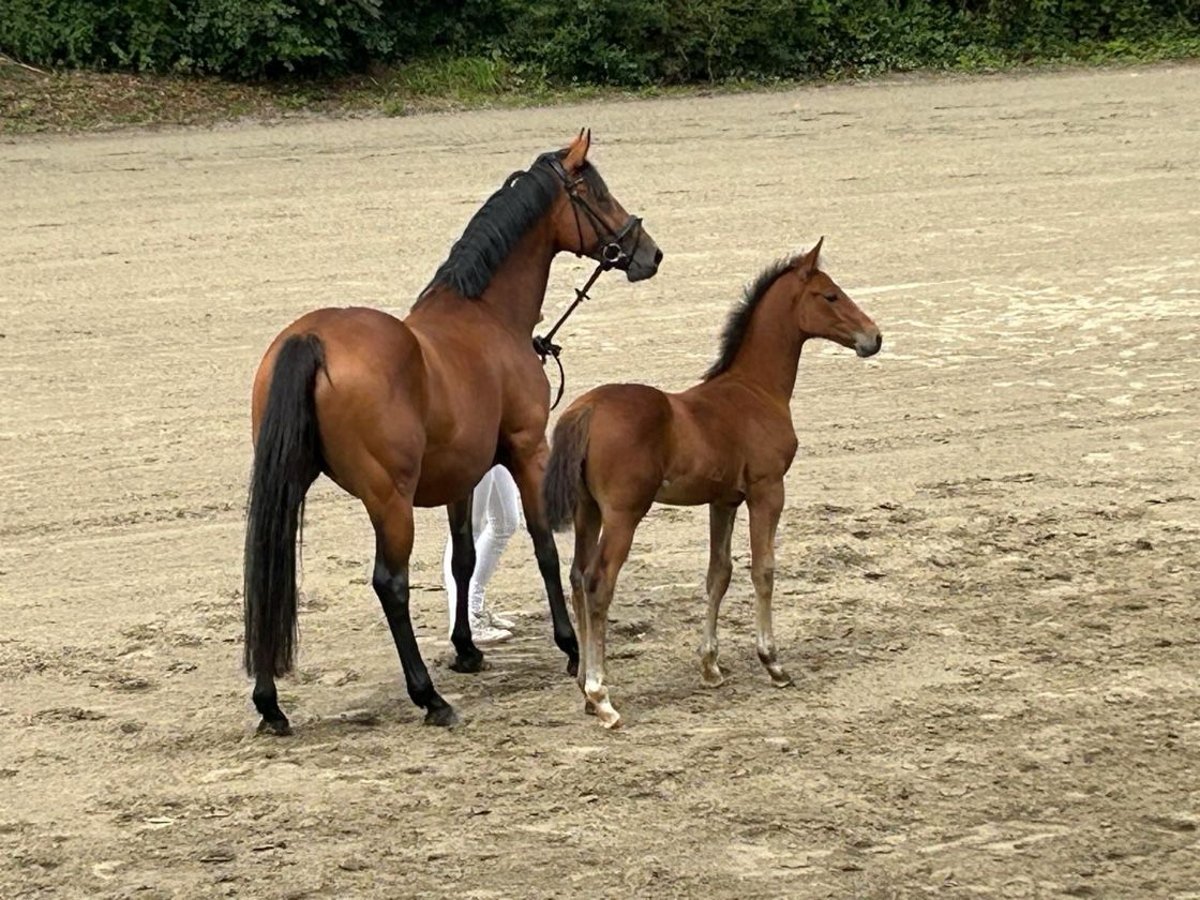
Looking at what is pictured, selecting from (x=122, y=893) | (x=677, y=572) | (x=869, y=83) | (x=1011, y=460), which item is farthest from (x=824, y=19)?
(x=122, y=893)

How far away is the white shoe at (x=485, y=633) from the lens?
8.38 metres

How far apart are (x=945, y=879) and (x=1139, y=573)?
11.3 ft

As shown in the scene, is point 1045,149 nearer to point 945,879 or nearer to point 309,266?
point 309,266

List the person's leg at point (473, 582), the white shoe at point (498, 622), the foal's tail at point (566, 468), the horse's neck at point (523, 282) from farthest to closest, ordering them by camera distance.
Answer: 1. the white shoe at point (498, 622)
2. the person's leg at point (473, 582)
3. the horse's neck at point (523, 282)
4. the foal's tail at point (566, 468)

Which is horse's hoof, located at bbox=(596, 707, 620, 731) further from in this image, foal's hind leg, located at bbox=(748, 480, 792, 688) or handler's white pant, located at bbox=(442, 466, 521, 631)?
Answer: handler's white pant, located at bbox=(442, 466, 521, 631)

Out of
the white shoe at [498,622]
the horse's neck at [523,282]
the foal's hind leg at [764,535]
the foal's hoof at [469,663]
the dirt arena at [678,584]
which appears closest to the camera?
the dirt arena at [678,584]

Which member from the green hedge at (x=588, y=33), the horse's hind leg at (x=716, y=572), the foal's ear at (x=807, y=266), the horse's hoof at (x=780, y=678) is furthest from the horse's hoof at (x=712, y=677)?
the green hedge at (x=588, y=33)

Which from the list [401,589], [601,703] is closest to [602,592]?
[601,703]

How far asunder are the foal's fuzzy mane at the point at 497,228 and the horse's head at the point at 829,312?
1091 mm

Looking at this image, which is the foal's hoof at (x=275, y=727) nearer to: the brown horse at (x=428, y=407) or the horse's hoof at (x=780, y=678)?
the brown horse at (x=428, y=407)

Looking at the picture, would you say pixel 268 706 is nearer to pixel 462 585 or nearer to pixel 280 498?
pixel 280 498

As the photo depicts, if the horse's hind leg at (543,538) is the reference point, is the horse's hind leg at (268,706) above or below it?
below

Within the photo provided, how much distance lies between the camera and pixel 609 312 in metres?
14.0

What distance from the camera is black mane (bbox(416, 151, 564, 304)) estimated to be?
25.8 ft
